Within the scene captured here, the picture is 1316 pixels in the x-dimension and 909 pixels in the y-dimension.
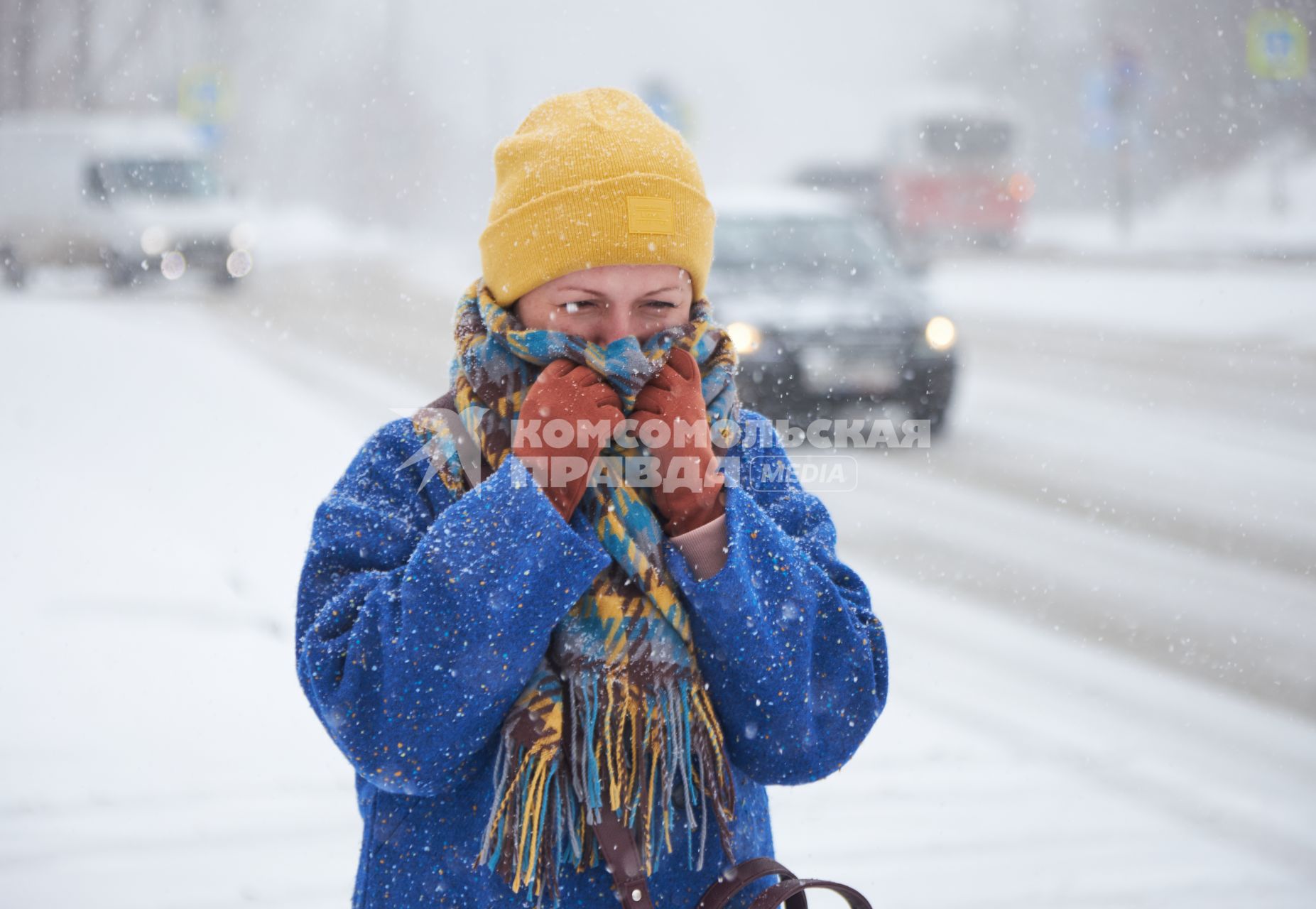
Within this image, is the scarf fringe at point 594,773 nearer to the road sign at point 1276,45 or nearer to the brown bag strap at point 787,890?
the brown bag strap at point 787,890

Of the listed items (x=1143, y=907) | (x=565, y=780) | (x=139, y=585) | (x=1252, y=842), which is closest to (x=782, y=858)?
(x=1143, y=907)

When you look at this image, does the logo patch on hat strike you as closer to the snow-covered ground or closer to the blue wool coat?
the blue wool coat

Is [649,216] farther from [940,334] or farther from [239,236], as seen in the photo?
[239,236]

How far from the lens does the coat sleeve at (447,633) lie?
1.29m

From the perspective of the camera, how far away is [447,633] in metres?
1.29

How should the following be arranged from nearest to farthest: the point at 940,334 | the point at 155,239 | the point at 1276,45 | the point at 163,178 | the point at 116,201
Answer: the point at 1276,45
the point at 940,334
the point at 116,201
the point at 155,239
the point at 163,178

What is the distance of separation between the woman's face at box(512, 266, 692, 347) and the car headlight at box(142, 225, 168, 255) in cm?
1637

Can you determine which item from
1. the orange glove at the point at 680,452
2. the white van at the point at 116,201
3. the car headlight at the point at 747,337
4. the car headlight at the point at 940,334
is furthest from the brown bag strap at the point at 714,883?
the white van at the point at 116,201

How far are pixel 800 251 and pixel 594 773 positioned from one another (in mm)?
7888

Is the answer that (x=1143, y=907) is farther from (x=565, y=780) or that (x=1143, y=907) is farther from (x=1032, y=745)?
(x=565, y=780)

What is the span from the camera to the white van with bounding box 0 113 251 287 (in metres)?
14.0

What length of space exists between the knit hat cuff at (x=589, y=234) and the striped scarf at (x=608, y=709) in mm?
118

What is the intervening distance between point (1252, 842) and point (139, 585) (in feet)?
12.2

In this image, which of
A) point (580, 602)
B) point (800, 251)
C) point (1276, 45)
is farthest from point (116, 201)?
point (580, 602)
